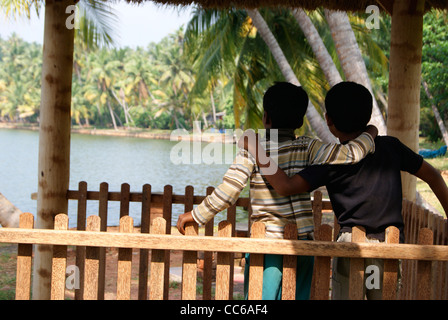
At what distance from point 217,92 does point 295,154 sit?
7331cm

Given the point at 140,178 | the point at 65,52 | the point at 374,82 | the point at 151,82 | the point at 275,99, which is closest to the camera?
the point at 275,99

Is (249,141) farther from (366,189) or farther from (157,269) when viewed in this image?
(157,269)

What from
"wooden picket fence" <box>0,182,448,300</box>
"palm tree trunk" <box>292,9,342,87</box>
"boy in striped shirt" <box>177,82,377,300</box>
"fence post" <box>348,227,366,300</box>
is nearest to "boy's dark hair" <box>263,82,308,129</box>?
"boy in striped shirt" <box>177,82,377,300</box>

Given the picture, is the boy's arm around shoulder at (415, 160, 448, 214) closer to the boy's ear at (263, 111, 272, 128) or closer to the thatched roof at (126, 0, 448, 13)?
the boy's ear at (263, 111, 272, 128)

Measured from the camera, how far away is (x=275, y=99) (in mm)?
2805

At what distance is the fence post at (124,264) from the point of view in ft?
9.49

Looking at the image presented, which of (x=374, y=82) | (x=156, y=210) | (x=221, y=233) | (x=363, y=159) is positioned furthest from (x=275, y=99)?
(x=374, y=82)

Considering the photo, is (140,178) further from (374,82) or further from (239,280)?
(239,280)

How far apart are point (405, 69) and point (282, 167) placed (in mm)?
2373

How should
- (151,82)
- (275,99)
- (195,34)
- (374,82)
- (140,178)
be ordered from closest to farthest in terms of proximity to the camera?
1. (275,99)
2. (195,34)
3. (374,82)
4. (140,178)
5. (151,82)

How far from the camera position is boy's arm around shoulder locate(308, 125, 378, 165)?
8.94 feet

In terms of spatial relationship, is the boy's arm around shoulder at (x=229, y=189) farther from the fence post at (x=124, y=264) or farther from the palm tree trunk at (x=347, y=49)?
the palm tree trunk at (x=347, y=49)

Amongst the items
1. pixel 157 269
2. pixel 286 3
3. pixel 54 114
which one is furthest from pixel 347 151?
pixel 286 3

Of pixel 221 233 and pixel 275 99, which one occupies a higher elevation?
pixel 275 99
